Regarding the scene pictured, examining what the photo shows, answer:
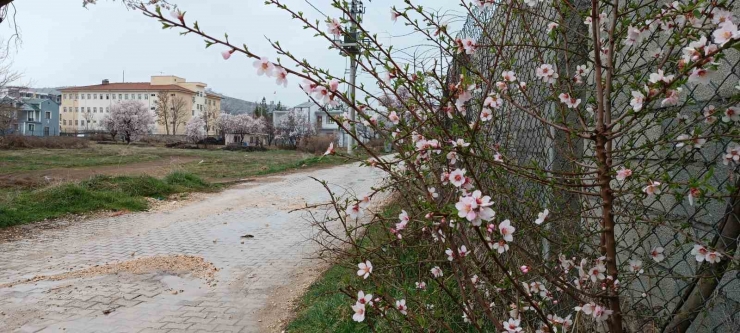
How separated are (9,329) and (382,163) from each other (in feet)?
13.7

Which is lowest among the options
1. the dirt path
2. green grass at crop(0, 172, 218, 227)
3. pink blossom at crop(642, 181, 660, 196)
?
the dirt path

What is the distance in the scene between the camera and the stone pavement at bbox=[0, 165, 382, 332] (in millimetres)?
4809

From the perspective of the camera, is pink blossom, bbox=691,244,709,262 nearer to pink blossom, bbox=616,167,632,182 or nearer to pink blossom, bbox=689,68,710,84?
pink blossom, bbox=616,167,632,182

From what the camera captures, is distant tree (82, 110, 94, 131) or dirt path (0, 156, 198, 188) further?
distant tree (82, 110, 94, 131)

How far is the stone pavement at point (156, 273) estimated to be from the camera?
4809mm

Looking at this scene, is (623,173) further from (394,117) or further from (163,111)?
(163,111)

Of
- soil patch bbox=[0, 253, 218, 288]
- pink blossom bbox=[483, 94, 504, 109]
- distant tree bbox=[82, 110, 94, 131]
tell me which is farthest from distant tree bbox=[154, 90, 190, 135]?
pink blossom bbox=[483, 94, 504, 109]

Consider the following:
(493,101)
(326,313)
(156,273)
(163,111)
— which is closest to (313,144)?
(156,273)

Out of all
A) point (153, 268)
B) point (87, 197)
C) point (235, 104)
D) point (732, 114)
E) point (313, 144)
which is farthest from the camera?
point (235, 104)

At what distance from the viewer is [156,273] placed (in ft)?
21.4

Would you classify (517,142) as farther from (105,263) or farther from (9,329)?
(105,263)

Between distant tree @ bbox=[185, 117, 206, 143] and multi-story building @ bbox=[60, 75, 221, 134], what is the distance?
31385mm

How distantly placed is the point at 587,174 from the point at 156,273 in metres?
5.97

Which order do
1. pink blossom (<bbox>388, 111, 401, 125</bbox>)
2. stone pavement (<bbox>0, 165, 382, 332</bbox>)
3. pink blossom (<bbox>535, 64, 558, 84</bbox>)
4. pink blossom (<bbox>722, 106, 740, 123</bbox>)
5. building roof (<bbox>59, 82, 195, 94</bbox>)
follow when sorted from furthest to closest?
1. building roof (<bbox>59, 82, 195, 94</bbox>)
2. stone pavement (<bbox>0, 165, 382, 332</bbox>)
3. pink blossom (<bbox>388, 111, 401, 125</bbox>)
4. pink blossom (<bbox>535, 64, 558, 84</bbox>)
5. pink blossom (<bbox>722, 106, 740, 123</bbox>)
